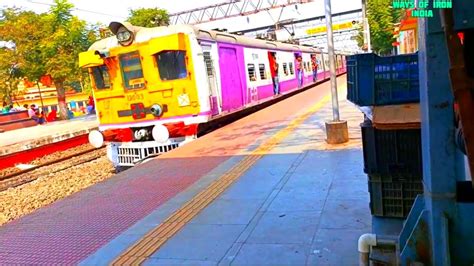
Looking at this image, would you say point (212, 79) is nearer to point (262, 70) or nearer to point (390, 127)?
point (262, 70)

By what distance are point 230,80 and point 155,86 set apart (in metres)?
2.23

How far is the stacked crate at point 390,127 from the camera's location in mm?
2553

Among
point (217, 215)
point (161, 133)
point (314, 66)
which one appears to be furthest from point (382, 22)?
point (217, 215)

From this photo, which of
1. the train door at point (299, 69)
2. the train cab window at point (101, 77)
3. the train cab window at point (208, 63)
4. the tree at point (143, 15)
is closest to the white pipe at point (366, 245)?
the train cab window at point (208, 63)

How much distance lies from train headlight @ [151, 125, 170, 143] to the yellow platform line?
236 cm

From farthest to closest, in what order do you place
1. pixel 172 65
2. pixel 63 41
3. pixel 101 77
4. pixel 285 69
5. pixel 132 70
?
pixel 63 41 < pixel 285 69 < pixel 101 77 < pixel 132 70 < pixel 172 65

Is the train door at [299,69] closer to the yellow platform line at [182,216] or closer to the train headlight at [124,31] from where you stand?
the train headlight at [124,31]

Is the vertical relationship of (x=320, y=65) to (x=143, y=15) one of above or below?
below

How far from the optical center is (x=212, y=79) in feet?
32.2

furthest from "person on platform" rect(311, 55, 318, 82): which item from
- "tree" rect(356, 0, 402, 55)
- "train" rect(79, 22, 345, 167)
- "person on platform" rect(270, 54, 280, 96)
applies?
"train" rect(79, 22, 345, 167)

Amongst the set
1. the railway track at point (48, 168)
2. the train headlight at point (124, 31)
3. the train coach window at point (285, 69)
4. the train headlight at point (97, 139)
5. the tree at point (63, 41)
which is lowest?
the railway track at point (48, 168)

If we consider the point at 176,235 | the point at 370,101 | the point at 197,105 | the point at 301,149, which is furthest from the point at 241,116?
the point at 370,101

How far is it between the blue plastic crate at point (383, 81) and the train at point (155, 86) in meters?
6.71

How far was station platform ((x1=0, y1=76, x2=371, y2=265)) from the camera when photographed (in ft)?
11.4
